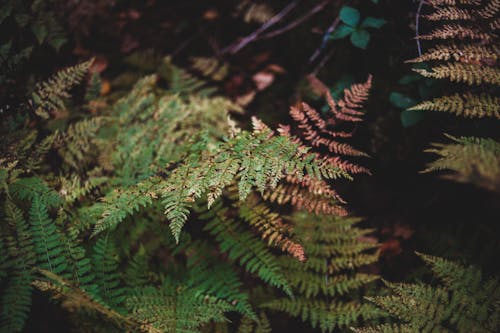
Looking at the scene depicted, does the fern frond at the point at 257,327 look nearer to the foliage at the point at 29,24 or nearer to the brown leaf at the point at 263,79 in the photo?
the brown leaf at the point at 263,79

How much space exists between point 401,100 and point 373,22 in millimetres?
628

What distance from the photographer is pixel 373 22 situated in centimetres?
256

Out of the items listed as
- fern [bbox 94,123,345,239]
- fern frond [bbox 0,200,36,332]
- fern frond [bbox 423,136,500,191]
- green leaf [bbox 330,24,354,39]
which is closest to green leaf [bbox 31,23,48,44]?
fern frond [bbox 0,200,36,332]

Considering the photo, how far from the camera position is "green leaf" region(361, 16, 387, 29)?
2.55 m

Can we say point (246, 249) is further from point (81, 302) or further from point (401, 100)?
point (401, 100)

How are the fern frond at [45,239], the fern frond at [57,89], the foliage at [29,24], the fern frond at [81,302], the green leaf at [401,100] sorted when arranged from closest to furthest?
the fern frond at [81,302] → the fern frond at [45,239] → the green leaf at [401,100] → the fern frond at [57,89] → the foliage at [29,24]

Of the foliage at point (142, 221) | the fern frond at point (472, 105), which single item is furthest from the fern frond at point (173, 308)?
the fern frond at point (472, 105)

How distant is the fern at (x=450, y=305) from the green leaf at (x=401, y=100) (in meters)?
1.17

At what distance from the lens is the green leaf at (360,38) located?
256 centimetres

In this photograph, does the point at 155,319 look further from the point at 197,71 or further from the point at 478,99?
the point at 197,71

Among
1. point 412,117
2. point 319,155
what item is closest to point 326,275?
point 319,155

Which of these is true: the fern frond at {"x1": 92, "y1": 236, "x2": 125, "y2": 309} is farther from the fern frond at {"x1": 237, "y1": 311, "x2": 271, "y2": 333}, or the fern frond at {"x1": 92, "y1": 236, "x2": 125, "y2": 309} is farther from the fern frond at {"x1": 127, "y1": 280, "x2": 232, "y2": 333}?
the fern frond at {"x1": 237, "y1": 311, "x2": 271, "y2": 333}

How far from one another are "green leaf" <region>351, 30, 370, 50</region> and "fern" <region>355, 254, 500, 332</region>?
1.58 meters

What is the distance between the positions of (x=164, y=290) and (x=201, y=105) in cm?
188
